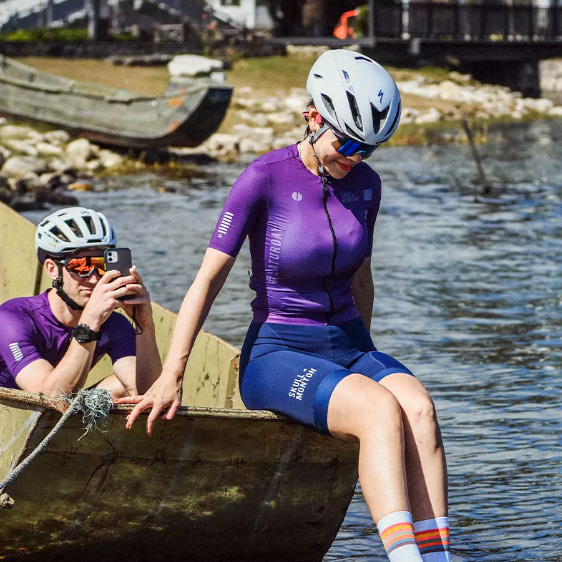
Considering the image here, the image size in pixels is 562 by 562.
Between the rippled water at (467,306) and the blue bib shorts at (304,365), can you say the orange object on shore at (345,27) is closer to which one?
the rippled water at (467,306)

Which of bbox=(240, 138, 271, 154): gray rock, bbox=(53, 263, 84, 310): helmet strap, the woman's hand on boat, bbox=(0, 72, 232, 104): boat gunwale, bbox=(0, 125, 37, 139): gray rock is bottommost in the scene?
bbox=(240, 138, 271, 154): gray rock

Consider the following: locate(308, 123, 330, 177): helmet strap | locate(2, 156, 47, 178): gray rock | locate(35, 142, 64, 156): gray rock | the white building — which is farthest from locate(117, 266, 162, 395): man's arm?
the white building

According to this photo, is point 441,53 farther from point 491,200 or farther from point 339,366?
point 339,366

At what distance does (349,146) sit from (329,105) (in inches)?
7.0

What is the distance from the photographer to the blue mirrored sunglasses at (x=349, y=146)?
488cm

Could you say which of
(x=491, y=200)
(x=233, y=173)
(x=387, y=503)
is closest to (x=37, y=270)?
(x=387, y=503)

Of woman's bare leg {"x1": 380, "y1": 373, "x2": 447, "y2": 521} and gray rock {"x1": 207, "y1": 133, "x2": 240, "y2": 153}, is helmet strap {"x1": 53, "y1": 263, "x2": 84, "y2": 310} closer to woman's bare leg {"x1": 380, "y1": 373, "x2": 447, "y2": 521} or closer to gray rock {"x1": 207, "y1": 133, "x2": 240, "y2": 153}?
woman's bare leg {"x1": 380, "y1": 373, "x2": 447, "y2": 521}

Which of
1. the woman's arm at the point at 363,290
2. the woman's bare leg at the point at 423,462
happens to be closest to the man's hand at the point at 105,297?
the woman's arm at the point at 363,290

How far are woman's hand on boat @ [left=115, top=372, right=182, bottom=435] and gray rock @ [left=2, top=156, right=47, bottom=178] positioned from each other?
68.2ft

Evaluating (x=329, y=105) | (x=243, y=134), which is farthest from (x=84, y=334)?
(x=243, y=134)

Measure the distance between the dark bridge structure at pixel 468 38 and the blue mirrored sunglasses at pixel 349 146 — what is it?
1762 inches

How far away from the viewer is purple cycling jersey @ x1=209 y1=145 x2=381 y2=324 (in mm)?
4918

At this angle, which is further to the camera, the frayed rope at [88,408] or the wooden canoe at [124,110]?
the wooden canoe at [124,110]

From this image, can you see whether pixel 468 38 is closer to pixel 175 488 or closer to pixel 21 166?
pixel 21 166
